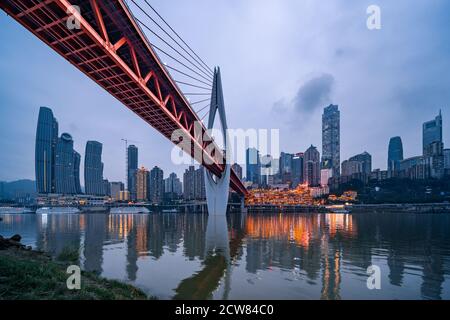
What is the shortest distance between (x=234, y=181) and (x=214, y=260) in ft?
170

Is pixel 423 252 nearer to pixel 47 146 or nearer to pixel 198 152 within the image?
pixel 198 152

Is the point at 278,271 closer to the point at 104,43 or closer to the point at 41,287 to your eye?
the point at 41,287

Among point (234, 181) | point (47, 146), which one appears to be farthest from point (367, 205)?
point (47, 146)

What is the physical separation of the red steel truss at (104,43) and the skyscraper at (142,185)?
182022 millimetres

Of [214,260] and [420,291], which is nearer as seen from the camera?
[420,291]

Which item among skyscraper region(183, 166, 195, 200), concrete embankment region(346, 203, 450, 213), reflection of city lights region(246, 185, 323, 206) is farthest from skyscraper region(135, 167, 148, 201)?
concrete embankment region(346, 203, 450, 213)

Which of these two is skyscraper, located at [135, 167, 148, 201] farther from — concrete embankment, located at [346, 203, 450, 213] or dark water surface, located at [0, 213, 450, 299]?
dark water surface, located at [0, 213, 450, 299]

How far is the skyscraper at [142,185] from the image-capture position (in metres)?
190

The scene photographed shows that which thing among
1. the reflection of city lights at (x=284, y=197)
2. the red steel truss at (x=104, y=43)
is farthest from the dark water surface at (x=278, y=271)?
the reflection of city lights at (x=284, y=197)

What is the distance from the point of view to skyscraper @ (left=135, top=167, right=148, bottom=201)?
19029 centimetres
